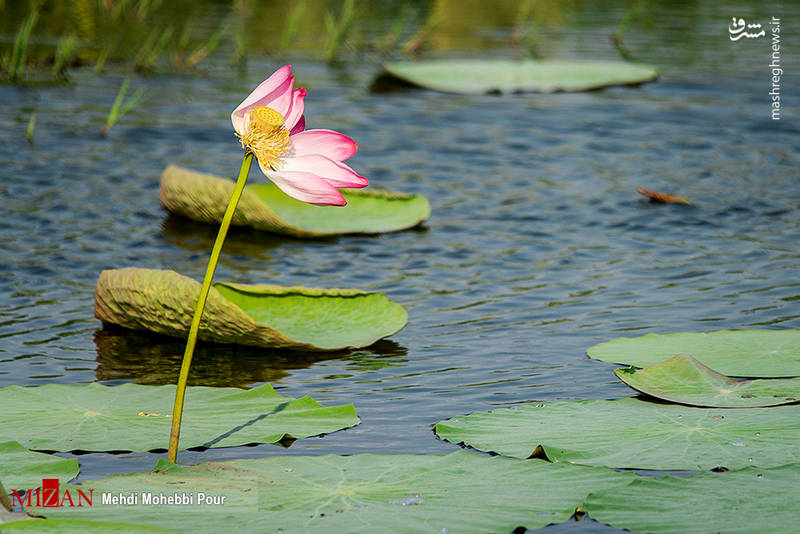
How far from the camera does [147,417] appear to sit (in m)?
3.17

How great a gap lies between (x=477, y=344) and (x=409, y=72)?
6444mm

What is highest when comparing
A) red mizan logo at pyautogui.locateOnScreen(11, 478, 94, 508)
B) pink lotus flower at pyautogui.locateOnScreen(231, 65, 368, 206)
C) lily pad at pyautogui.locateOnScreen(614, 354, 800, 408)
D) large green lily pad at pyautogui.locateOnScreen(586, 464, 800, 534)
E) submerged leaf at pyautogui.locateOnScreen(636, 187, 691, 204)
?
pink lotus flower at pyautogui.locateOnScreen(231, 65, 368, 206)

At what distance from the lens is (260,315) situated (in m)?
4.32

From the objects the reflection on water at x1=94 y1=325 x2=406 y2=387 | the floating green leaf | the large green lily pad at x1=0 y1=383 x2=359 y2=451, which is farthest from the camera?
the reflection on water at x1=94 y1=325 x2=406 y2=387

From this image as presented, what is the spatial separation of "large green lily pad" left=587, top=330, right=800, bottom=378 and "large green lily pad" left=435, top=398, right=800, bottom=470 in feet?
1.65

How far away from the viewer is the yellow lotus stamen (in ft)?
8.36

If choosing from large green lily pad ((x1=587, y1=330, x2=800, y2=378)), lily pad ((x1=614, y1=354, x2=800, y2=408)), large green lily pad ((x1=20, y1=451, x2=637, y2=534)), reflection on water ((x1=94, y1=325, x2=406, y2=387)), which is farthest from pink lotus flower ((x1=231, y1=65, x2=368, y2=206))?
large green lily pad ((x1=587, y1=330, x2=800, y2=378))

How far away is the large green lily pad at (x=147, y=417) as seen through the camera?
303cm

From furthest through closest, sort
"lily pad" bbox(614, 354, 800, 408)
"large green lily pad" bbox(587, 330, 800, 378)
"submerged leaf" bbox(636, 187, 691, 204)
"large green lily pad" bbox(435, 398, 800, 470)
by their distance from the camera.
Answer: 1. "submerged leaf" bbox(636, 187, 691, 204)
2. "large green lily pad" bbox(587, 330, 800, 378)
3. "lily pad" bbox(614, 354, 800, 408)
4. "large green lily pad" bbox(435, 398, 800, 470)

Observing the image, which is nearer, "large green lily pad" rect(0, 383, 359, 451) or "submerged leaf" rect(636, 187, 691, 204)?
"large green lily pad" rect(0, 383, 359, 451)

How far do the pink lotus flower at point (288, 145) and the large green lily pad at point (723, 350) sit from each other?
5.80 feet

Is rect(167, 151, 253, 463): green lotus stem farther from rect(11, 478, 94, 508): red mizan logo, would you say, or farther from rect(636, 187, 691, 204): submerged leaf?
rect(636, 187, 691, 204): submerged leaf

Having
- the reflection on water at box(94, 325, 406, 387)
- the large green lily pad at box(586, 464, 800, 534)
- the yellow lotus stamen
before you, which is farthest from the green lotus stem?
the reflection on water at box(94, 325, 406, 387)

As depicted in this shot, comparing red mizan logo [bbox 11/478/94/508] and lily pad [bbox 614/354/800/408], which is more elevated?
red mizan logo [bbox 11/478/94/508]
